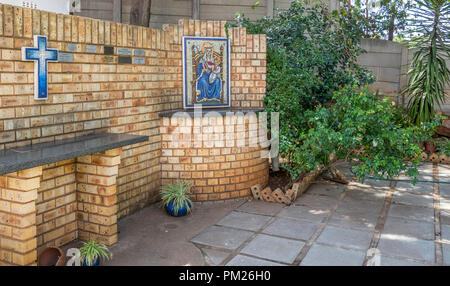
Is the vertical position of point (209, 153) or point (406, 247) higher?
point (209, 153)

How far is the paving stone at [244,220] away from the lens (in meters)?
6.00

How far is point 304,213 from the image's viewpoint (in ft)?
21.6

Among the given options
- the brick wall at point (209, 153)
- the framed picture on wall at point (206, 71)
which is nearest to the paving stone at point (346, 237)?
the brick wall at point (209, 153)

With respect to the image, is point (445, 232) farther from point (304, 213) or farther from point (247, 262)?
point (247, 262)

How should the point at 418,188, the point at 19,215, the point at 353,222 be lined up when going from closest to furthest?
the point at 19,215 < the point at 353,222 < the point at 418,188

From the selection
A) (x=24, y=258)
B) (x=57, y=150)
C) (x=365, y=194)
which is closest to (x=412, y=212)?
(x=365, y=194)

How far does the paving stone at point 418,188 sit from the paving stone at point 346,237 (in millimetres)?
2620

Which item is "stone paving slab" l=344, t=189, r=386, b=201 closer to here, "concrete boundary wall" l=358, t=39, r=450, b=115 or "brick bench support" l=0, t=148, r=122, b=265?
"brick bench support" l=0, t=148, r=122, b=265

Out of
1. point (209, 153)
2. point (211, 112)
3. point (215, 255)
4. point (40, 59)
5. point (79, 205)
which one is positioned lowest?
point (215, 255)

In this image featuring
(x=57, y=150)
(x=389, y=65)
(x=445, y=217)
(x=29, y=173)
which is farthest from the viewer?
(x=389, y=65)

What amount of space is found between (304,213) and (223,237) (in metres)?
1.60

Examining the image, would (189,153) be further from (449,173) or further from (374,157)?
(449,173)
